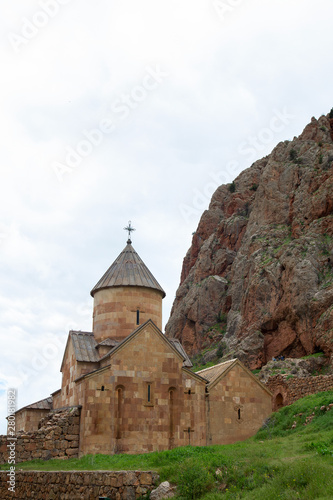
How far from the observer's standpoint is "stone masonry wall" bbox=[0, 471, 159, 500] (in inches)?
363

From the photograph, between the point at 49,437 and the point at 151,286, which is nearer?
the point at 49,437

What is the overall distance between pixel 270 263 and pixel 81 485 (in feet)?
94.1

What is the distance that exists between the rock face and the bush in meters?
20.8

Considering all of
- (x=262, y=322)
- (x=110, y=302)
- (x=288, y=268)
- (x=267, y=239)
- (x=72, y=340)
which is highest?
(x=267, y=239)

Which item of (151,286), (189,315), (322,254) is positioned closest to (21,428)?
(151,286)

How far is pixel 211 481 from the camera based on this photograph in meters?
8.66

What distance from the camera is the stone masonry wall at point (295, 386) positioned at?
1833 cm

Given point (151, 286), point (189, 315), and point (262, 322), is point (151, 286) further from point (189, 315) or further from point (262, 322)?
Answer: point (189, 315)

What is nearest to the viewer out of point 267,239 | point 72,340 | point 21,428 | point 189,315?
point 72,340

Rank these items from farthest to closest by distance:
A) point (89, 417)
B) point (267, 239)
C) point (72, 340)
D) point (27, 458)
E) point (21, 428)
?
point (267, 239) → point (21, 428) → point (72, 340) → point (89, 417) → point (27, 458)

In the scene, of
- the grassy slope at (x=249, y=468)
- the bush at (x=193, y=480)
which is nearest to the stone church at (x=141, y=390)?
the grassy slope at (x=249, y=468)

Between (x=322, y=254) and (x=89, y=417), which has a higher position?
(x=322, y=254)

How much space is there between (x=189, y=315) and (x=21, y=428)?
29.7 metres

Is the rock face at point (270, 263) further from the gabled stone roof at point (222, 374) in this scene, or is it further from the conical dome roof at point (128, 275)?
the conical dome roof at point (128, 275)
